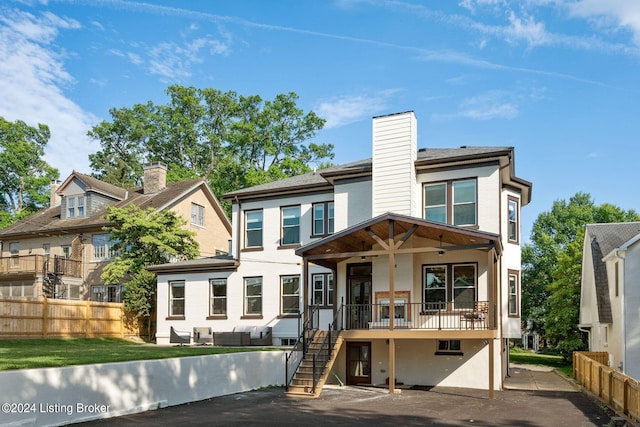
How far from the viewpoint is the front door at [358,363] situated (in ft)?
72.7

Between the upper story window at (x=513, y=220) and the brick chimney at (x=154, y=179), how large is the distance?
926 inches

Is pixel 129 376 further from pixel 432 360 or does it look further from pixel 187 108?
pixel 187 108

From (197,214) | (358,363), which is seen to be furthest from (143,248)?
(358,363)

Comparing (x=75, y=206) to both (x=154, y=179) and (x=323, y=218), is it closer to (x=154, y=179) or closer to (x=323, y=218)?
(x=154, y=179)

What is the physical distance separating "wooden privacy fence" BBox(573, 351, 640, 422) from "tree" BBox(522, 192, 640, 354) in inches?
435

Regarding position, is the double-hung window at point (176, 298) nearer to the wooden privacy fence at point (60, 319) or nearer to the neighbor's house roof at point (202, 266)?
the neighbor's house roof at point (202, 266)

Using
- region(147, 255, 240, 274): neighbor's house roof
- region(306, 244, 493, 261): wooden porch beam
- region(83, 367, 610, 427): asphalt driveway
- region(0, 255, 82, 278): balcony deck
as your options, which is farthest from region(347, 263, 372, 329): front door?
region(0, 255, 82, 278): balcony deck

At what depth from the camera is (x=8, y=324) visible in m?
26.5

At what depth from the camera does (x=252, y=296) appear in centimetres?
2709

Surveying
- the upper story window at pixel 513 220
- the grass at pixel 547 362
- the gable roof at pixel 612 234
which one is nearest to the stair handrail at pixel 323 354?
the upper story window at pixel 513 220

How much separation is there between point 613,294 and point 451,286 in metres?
7.01

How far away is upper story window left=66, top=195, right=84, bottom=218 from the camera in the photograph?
39219 millimetres

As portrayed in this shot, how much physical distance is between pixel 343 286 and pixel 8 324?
1414cm

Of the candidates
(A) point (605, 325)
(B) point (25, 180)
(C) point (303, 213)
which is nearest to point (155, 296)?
(C) point (303, 213)
